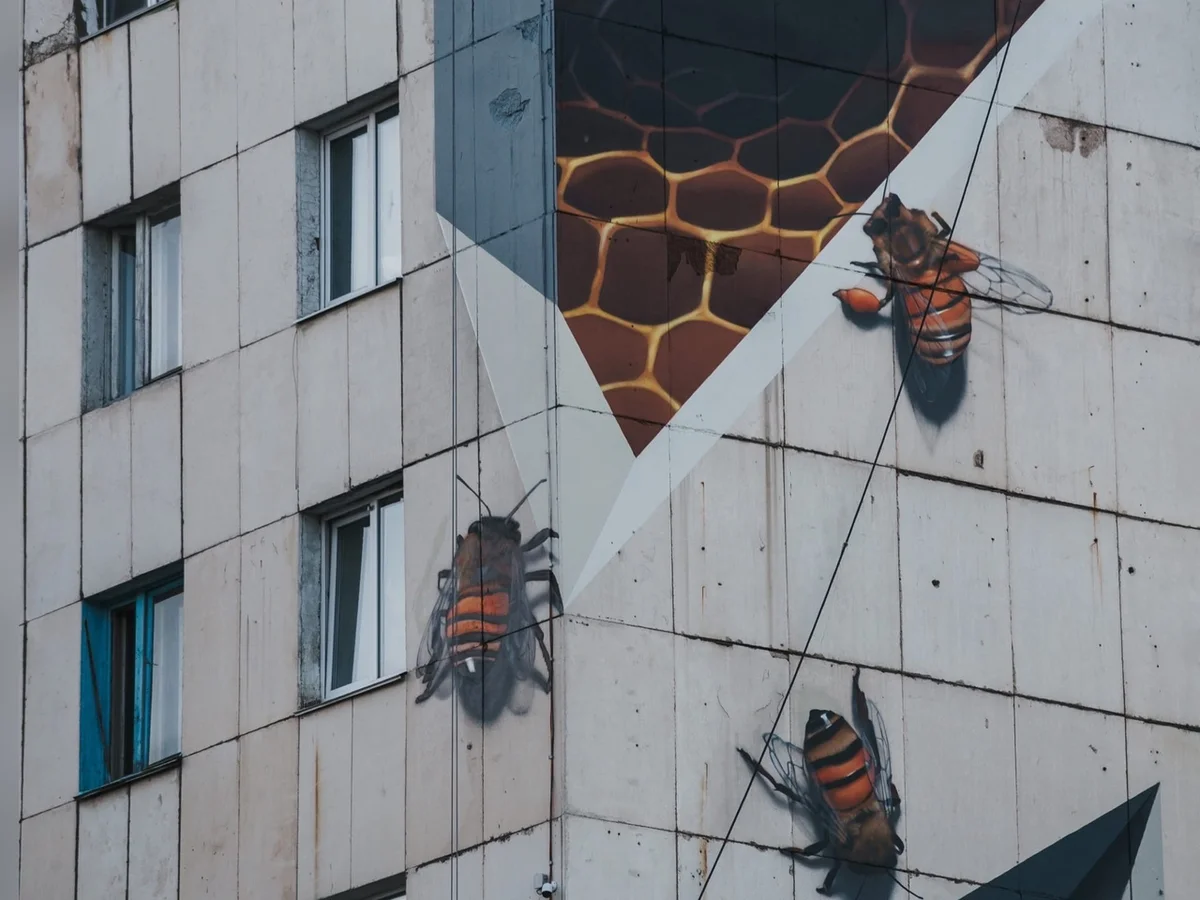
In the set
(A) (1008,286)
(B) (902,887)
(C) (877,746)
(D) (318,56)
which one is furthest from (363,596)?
(A) (1008,286)

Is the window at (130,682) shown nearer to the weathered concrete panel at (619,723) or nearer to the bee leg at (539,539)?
the bee leg at (539,539)

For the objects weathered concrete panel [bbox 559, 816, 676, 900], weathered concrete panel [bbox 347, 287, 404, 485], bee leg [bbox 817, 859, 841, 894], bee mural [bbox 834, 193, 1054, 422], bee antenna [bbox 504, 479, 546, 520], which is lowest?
weathered concrete panel [bbox 559, 816, 676, 900]

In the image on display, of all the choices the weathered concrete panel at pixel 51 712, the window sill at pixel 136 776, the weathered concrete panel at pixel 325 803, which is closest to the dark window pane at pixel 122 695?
the window sill at pixel 136 776

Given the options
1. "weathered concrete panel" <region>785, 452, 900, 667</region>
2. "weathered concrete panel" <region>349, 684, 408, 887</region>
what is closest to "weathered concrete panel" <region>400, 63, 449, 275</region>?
"weathered concrete panel" <region>785, 452, 900, 667</region>

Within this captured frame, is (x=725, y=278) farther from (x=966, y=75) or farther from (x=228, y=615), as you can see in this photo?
(x=228, y=615)

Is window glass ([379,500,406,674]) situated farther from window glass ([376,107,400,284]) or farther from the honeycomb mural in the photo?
the honeycomb mural

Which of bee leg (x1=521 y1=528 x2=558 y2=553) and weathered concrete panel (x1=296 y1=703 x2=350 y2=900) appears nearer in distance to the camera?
bee leg (x1=521 y1=528 x2=558 y2=553)

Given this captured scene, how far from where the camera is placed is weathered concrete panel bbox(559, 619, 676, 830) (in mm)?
30344

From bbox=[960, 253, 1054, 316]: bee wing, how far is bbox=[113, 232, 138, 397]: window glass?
8622 millimetres

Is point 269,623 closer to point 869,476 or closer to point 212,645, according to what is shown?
point 212,645

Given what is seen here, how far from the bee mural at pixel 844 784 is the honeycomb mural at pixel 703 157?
116 inches

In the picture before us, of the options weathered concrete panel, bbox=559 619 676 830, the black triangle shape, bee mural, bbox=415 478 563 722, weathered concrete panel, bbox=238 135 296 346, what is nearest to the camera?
weathered concrete panel, bbox=559 619 676 830

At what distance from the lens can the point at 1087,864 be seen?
33219 millimetres

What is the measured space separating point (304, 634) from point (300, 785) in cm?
142
